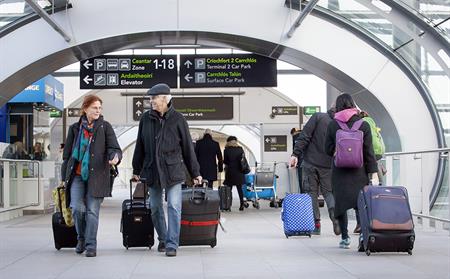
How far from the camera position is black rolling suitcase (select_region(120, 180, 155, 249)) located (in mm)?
8805

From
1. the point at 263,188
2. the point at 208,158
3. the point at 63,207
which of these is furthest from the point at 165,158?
the point at 263,188

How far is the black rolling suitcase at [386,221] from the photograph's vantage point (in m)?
8.05

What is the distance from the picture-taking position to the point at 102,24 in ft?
53.2

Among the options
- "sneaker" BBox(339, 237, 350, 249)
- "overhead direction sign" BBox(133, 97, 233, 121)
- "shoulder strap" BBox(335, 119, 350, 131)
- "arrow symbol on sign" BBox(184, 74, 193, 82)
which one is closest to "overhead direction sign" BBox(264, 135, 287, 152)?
"overhead direction sign" BBox(133, 97, 233, 121)

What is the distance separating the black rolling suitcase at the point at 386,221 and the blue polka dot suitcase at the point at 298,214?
78.5 inches

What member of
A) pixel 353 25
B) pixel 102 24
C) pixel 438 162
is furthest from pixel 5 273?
pixel 353 25

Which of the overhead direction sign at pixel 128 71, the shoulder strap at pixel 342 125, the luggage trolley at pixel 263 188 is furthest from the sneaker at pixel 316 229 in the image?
the luggage trolley at pixel 263 188

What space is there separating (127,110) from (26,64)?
11157mm

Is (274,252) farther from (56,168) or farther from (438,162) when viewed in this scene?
(56,168)

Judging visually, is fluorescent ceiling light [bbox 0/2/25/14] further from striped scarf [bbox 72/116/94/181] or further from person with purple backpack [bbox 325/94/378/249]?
person with purple backpack [bbox 325/94/378/249]

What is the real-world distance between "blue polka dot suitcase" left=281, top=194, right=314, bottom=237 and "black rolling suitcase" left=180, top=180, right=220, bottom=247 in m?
1.56

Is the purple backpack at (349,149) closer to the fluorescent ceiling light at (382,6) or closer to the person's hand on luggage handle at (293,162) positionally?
the person's hand on luggage handle at (293,162)

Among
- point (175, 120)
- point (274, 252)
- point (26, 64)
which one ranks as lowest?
point (274, 252)

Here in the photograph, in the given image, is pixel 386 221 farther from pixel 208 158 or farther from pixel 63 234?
pixel 208 158
